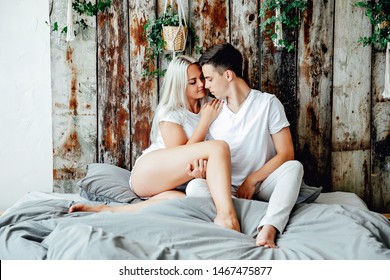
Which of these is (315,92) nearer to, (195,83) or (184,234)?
(195,83)

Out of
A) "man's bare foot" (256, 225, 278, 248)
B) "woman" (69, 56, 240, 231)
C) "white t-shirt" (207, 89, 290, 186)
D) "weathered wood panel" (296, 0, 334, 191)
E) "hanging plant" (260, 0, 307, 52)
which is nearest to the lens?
"man's bare foot" (256, 225, 278, 248)

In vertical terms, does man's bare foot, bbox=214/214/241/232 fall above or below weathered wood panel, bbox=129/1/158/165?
below

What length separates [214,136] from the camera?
99.9 inches

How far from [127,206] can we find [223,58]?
36.2 inches

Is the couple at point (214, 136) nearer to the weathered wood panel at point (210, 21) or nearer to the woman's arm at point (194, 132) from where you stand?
the woman's arm at point (194, 132)

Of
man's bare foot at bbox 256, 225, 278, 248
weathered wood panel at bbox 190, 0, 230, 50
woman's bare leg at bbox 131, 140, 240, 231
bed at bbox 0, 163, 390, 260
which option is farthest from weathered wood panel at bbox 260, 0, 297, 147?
man's bare foot at bbox 256, 225, 278, 248

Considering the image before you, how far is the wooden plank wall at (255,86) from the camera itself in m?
2.74

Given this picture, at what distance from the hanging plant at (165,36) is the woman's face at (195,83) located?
7.7 inches

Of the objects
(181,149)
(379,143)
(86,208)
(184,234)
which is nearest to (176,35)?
(181,149)

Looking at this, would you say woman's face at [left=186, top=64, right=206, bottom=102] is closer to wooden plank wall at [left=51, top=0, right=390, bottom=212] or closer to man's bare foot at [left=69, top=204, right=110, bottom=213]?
wooden plank wall at [left=51, top=0, right=390, bottom=212]

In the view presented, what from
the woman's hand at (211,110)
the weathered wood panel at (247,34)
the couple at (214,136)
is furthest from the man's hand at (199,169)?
the weathered wood panel at (247,34)

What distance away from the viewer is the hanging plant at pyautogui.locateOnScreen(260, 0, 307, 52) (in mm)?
2635
